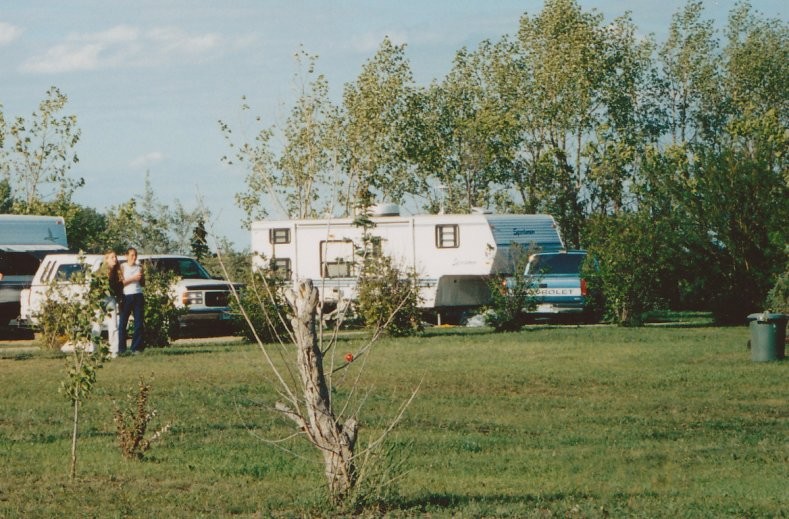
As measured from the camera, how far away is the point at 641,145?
56.7 meters

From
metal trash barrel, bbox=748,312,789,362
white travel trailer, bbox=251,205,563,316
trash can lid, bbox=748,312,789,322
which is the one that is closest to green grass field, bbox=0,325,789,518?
metal trash barrel, bbox=748,312,789,362

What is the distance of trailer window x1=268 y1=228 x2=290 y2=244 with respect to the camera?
34.5 meters

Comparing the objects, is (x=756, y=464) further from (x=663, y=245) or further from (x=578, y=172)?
(x=578, y=172)

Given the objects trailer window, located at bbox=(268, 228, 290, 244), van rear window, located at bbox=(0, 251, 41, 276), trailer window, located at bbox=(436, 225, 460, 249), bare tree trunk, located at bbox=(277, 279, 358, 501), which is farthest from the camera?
trailer window, located at bbox=(268, 228, 290, 244)

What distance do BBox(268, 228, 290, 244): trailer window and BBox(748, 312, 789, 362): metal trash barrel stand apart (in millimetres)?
17094

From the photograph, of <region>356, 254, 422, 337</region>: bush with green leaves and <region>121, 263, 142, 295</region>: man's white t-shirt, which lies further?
<region>356, 254, 422, 337</region>: bush with green leaves

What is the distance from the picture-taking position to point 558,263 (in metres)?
30.5

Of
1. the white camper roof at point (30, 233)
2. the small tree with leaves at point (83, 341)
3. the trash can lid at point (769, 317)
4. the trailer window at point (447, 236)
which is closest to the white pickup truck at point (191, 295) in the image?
the white camper roof at point (30, 233)

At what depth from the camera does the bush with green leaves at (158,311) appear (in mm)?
23359

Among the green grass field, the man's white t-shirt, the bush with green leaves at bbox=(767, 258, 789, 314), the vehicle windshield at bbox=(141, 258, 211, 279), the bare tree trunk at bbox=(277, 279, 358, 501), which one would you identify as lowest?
the green grass field

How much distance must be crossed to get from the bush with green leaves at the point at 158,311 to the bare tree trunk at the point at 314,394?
16.1m

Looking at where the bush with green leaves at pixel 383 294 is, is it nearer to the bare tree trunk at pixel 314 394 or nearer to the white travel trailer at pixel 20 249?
the white travel trailer at pixel 20 249

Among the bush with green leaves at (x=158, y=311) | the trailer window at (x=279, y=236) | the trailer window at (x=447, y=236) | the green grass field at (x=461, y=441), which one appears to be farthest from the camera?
the trailer window at (x=279, y=236)

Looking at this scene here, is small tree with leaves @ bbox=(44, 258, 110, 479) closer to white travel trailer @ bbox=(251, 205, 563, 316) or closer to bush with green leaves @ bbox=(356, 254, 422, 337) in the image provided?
bush with green leaves @ bbox=(356, 254, 422, 337)
